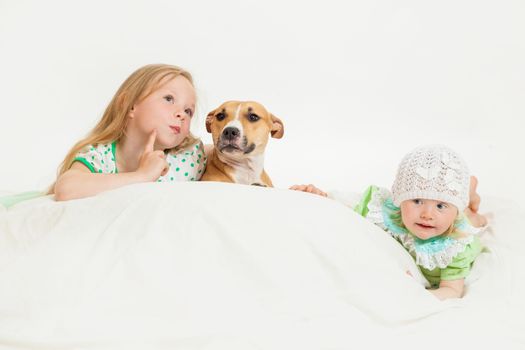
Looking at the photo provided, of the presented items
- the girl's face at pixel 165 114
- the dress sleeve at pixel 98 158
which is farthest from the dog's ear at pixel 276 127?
the dress sleeve at pixel 98 158

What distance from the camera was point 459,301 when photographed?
2.02 m

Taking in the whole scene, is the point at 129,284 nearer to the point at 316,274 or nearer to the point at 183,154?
the point at 316,274

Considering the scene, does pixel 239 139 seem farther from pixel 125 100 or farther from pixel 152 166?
pixel 125 100

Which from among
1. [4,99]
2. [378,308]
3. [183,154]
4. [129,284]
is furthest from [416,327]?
[4,99]

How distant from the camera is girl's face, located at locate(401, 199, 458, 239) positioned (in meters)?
2.26

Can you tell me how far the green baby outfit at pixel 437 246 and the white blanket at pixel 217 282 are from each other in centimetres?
15

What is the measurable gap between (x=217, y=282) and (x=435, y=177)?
0.96m

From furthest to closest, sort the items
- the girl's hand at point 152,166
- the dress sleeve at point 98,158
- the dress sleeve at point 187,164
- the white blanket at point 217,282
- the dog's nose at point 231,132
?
1. the dress sleeve at point 187,164
2. the dog's nose at point 231,132
3. the dress sleeve at point 98,158
4. the girl's hand at point 152,166
5. the white blanket at point 217,282

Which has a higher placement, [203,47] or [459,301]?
[203,47]

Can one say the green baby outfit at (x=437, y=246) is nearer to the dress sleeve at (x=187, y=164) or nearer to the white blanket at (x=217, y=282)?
the white blanket at (x=217, y=282)

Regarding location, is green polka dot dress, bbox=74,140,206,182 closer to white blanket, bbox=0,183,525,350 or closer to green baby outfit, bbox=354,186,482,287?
white blanket, bbox=0,183,525,350

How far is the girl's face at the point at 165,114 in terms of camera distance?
105 inches

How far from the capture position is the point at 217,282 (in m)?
1.74

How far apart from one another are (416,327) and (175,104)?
58.0 inches
